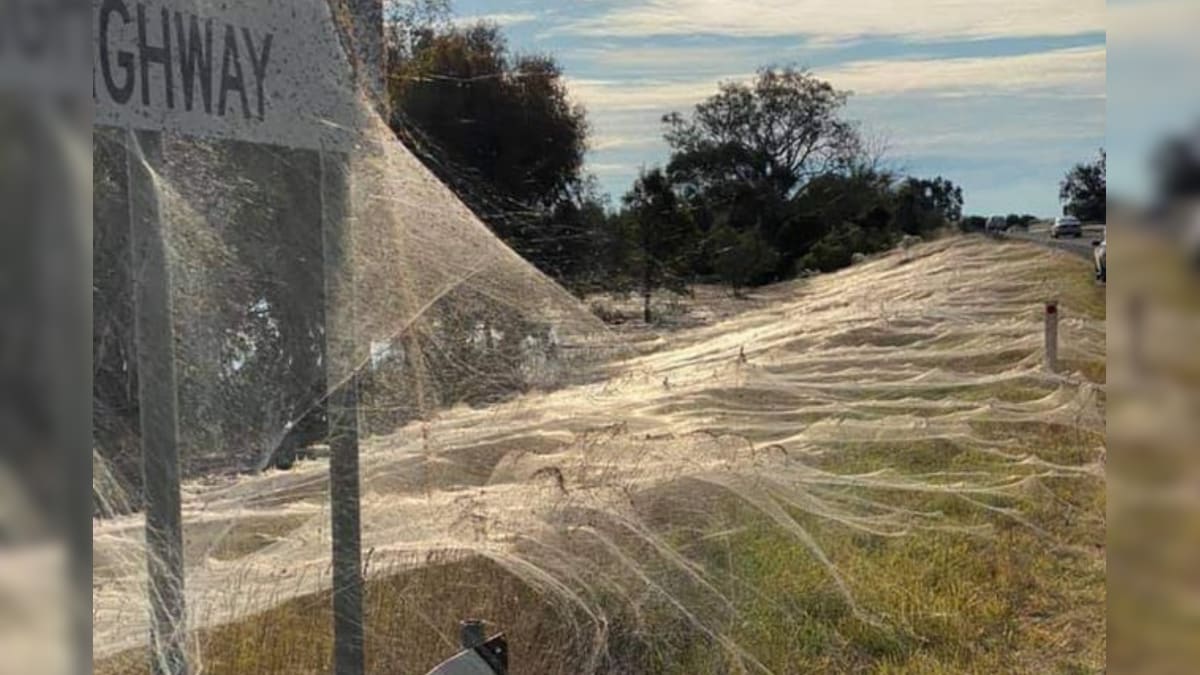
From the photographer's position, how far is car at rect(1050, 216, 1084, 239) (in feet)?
9.01

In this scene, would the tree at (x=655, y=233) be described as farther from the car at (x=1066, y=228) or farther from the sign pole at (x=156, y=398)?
the sign pole at (x=156, y=398)

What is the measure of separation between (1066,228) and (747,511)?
1204mm

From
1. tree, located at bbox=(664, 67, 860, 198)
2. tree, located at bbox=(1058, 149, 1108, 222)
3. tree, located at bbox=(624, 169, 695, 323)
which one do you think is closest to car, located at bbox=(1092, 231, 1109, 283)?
tree, located at bbox=(1058, 149, 1108, 222)

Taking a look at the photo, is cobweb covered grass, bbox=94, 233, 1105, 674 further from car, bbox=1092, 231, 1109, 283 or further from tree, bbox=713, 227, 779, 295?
car, bbox=1092, 231, 1109, 283

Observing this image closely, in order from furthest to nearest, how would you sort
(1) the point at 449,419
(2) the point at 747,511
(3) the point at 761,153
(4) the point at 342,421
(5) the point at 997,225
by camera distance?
(3) the point at 761,153 < (5) the point at 997,225 < (2) the point at 747,511 < (1) the point at 449,419 < (4) the point at 342,421

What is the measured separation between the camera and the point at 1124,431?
0.60m

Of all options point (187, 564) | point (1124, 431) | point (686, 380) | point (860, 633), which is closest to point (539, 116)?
point (686, 380)

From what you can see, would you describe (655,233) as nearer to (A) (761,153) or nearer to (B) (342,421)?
(A) (761,153)

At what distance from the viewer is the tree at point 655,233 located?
434cm

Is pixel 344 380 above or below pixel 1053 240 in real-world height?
below

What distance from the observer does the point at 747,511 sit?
137 inches

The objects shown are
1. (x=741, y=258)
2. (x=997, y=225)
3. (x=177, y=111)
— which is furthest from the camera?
(x=741, y=258)

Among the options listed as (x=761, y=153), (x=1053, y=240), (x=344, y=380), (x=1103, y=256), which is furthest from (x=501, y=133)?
(x=1103, y=256)

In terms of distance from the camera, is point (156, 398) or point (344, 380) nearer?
point (156, 398)
